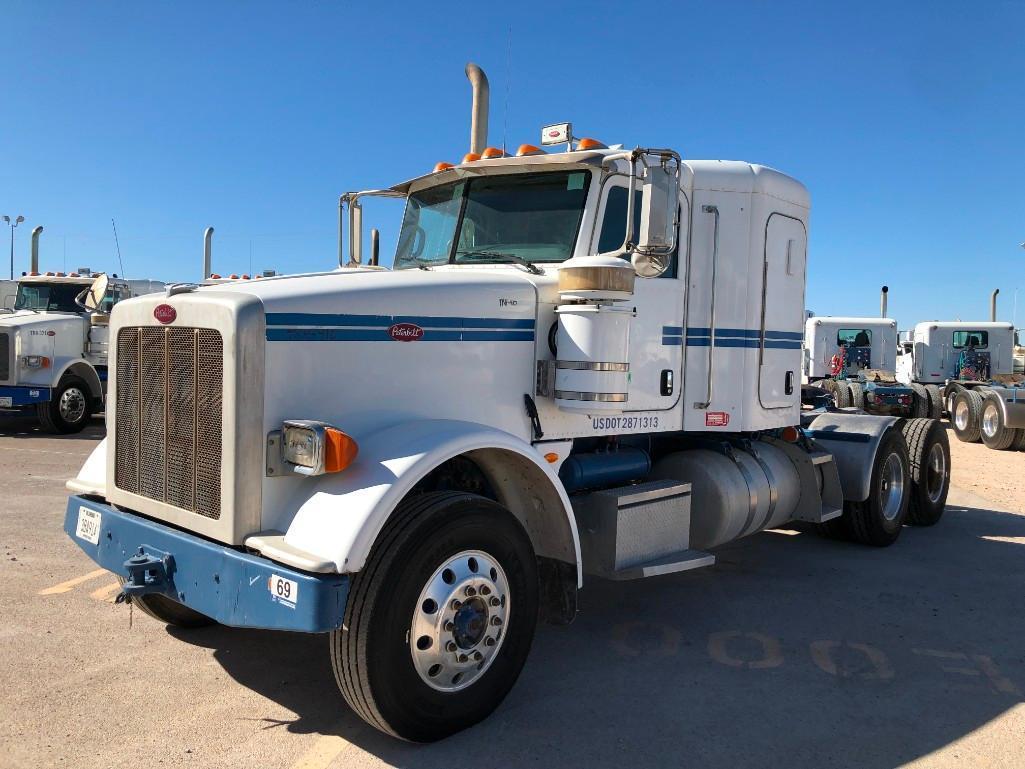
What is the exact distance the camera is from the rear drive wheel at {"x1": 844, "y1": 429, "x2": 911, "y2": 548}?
715cm

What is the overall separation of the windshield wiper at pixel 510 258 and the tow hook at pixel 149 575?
2.31m

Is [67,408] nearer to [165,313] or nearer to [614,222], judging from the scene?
[165,313]

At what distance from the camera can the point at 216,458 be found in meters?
3.48

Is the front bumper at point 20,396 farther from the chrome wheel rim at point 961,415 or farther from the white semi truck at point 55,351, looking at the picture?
the chrome wheel rim at point 961,415

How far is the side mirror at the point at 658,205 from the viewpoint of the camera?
4332mm

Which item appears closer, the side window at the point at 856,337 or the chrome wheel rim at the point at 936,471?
the chrome wheel rim at the point at 936,471

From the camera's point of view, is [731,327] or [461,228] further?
[731,327]

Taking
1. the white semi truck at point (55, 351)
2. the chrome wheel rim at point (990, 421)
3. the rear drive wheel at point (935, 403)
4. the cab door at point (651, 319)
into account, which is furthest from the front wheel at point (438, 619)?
the rear drive wheel at point (935, 403)

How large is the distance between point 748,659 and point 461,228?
291 centimetres

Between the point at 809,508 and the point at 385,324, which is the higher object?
the point at 385,324

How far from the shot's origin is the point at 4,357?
1305 cm

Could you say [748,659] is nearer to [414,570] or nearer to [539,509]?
[539,509]

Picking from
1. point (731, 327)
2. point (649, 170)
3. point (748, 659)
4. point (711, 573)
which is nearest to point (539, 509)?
point (748, 659)

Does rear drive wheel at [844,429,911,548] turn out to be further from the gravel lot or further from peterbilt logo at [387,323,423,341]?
peterbilt logo at [387,323,423,341]
